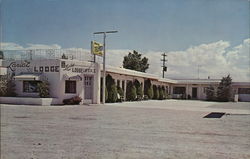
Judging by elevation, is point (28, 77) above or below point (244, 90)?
above

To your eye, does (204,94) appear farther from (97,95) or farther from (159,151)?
(159,151)

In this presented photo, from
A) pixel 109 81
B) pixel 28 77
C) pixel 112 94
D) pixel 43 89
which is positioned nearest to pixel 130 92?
pixel 112 94

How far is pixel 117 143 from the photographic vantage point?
5.06 m

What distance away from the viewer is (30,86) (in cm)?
1480

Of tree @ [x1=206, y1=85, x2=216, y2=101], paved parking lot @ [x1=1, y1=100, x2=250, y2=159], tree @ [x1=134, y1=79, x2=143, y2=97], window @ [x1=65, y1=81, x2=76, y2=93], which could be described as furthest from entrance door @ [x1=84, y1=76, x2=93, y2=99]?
tree @ [x1=206, y1=85, x2=216, y2=101]

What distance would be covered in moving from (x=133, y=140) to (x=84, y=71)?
36.3ft

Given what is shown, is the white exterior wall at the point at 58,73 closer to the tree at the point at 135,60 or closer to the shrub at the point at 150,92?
the tree at the point at 135,60

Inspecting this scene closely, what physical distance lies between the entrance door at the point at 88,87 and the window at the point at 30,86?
279cm

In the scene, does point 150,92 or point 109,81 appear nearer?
point 109,81

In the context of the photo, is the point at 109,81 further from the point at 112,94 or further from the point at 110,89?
the point at 112,94

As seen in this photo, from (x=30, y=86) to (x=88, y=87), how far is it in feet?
10.7

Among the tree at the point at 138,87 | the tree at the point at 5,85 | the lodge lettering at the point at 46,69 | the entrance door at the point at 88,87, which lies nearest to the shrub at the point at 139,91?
the tree at the point at 138,87

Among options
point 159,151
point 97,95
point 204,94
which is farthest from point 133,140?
point 204,94

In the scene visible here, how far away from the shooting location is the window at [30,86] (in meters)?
14.7
